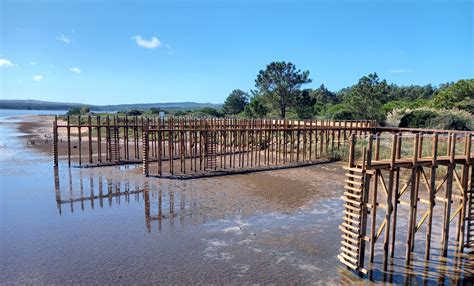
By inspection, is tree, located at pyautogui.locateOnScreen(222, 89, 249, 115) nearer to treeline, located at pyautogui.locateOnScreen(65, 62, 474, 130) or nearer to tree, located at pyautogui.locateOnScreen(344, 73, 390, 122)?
treeline, located at pyautogui.locateOnScreen(65, 62, 474, 130)

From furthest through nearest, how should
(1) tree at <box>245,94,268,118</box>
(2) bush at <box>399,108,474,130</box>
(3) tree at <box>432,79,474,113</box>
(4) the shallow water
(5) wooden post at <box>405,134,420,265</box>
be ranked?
(1) tree at <box>245,94,268,118</box> < (3) tree at <box>432,79,474,113</box> < (2) bush at <box>399,108,474,130</box> < (5) wooden post at <box>405,134,420,265</box> < (4) the shallow water

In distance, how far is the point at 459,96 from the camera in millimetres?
38031

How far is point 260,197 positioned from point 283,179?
398 centimetres

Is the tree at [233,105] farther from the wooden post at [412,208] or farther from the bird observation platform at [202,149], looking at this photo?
the wooden post at [412,208]

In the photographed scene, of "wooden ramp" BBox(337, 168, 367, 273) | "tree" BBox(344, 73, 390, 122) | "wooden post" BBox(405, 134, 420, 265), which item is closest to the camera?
"wooden ramp" BBox(337, 168, 367, 273)

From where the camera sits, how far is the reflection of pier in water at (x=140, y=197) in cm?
1344

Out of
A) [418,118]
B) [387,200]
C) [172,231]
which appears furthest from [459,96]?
[172,231]

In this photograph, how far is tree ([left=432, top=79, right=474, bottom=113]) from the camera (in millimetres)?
36688

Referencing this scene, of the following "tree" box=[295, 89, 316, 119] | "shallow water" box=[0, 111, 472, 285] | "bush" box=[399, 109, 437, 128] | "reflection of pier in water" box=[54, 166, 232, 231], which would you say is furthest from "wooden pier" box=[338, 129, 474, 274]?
"tree" box=[295, 89, 316, 119]

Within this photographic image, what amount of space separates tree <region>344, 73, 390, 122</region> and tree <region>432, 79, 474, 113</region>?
751cm

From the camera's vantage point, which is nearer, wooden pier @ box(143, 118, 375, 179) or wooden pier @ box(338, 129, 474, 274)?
wooden pier @ box(338, 129, 474, 274)

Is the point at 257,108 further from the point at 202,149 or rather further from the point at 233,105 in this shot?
the point at 233,105

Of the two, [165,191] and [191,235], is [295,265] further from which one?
[165,191]

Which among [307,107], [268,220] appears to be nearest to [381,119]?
[307,107]
